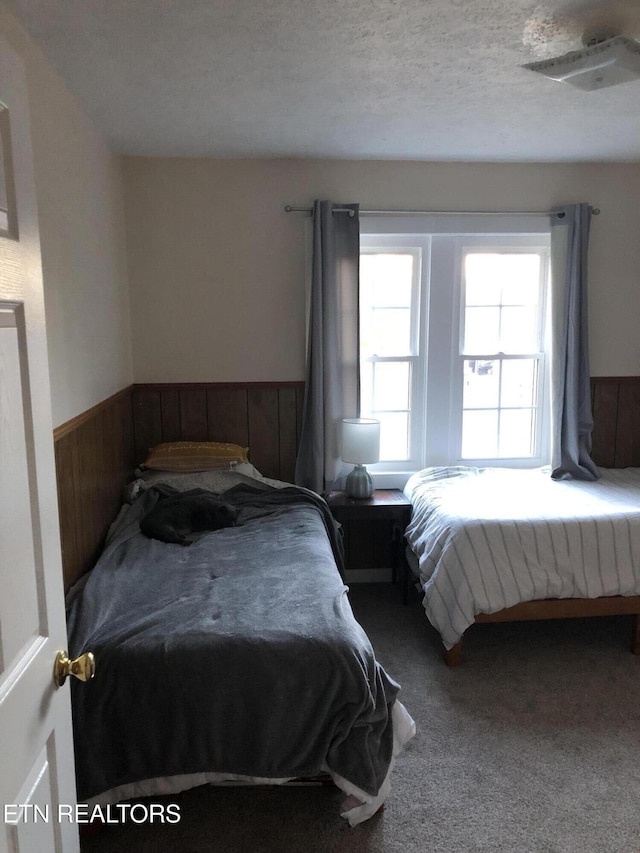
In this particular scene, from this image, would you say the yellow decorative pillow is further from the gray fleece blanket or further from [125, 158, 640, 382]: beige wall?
the gray fleece blanket

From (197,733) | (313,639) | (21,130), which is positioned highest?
(21,130)

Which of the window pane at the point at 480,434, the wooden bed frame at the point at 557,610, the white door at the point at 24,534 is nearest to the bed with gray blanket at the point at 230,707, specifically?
the white door at the point at 24,534

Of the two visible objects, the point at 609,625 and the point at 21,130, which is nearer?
the point at 21,130

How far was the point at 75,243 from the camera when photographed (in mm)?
2523

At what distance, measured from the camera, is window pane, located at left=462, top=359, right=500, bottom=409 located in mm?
3918

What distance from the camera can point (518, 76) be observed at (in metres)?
2.34

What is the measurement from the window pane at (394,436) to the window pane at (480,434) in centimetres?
37

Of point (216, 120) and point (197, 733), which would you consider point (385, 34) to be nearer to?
point (216, 120)

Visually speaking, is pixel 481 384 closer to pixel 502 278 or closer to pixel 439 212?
pixel 502 278

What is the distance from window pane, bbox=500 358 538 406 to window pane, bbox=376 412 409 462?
0.64 meters

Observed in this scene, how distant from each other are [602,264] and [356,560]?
2305 mm

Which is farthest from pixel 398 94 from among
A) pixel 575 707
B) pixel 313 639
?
pixel 575 707

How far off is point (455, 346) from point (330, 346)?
31.9 inches

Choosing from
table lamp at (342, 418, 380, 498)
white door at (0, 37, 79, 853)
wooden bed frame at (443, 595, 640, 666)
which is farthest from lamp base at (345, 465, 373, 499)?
white door at (0, 37, 79, 853)
